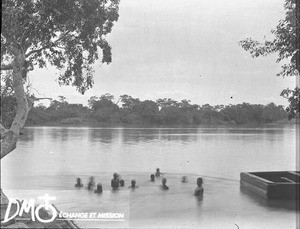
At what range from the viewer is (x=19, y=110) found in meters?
13.0

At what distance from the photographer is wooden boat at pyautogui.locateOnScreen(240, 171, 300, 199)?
806 inches

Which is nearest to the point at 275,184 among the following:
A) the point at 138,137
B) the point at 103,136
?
the point at 138,137

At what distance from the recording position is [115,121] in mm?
111000

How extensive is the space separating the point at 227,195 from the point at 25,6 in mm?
17617

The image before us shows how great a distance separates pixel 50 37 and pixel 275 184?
12680 millimetres

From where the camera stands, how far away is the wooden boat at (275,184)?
2047 centimetres

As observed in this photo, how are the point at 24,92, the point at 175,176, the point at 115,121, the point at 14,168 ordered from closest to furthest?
the point at 24,92, the point at 175,176, the point at 14,168, the point at 115,121

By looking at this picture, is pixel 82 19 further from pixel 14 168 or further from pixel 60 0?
pixel 14 168

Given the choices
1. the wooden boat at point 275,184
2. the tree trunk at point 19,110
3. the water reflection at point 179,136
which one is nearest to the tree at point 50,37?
the tree trunk at point 19,110

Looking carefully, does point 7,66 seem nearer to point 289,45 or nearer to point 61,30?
point 61,30

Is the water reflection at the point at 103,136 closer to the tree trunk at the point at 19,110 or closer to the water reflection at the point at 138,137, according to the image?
the water reflection at the point at 138,137

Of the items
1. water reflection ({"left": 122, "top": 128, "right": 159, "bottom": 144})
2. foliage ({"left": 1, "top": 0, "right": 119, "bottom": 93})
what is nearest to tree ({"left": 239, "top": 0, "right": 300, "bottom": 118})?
foliage ({"left": 1, "top": 0, "right": 119, "bottom": 93})

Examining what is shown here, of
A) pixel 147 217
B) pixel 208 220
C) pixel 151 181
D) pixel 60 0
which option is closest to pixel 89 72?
pixel 60 0

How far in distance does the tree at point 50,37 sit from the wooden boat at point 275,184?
10344mm
